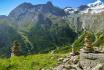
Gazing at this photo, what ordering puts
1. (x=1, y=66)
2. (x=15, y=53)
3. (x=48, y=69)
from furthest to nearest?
1. (x=15, y=53)
2. (x=1, y=66)
3. (x=48, y=69)

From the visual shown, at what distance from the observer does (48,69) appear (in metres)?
27.5

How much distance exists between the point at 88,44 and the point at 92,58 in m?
3.80

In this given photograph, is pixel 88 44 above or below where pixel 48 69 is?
above

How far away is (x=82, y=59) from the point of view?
2788 centimetres

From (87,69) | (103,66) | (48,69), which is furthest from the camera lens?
(48,69)

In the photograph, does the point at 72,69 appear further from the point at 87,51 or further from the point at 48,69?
the point at 87,51

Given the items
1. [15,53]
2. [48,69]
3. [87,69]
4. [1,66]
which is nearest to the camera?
[87,69]

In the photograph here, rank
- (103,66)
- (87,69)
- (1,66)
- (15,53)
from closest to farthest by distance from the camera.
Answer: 1. (103,66)
2. (87,69)
3. (1,66)
4. (15,53)

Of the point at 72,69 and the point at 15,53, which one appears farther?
the point at 15,53

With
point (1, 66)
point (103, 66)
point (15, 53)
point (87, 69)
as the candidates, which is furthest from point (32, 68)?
point (15, 53)

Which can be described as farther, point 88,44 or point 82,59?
point 88,44

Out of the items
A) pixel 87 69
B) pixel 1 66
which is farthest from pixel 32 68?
pixel 87 69

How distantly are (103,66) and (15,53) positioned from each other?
33027 mm

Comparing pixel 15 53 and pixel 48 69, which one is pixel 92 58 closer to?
pixel 48 69
